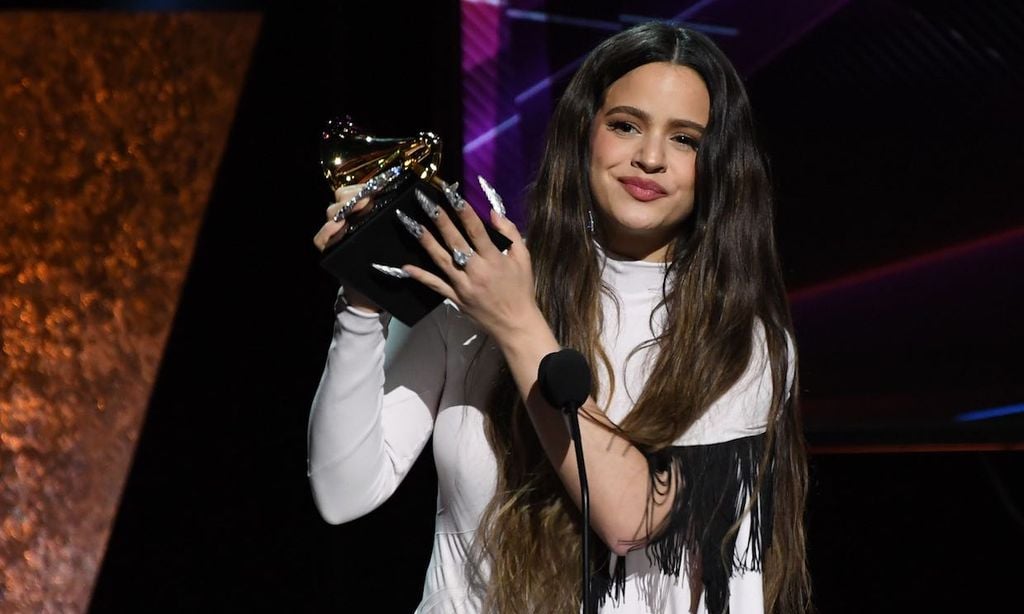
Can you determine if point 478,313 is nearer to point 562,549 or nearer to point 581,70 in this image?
point 562,549

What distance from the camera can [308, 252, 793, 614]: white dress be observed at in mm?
1208

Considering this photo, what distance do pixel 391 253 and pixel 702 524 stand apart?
0.40 m

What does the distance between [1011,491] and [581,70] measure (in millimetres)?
965

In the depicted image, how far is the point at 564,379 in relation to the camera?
1008 mm

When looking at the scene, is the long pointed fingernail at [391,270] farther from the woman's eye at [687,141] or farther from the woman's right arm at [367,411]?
the woman's eye at [687,141]

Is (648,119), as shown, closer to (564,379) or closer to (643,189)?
(643,189)

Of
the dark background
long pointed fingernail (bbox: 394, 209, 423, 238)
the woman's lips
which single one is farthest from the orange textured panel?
long pointed fingernail (bbox: 394, 209, 423, 238)

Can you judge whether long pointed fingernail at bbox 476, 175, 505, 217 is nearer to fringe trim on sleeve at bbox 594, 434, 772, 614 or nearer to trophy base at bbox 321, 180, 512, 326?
trophy base at bbox 321, 180, 512, 326

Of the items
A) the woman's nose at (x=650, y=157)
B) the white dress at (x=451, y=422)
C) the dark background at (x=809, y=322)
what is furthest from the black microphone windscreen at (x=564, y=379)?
the dark background at (x=809, y=322)

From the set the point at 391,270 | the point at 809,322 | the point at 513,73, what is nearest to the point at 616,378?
the point at 391,270

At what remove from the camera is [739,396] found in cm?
129

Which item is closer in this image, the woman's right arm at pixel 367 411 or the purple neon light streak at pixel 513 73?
the woman's right arm at pixel 367 411

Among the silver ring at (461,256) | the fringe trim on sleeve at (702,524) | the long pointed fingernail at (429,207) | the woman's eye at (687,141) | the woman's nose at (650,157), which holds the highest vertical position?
the woman's eye at (687,141)

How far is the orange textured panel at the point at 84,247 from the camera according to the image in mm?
2408
